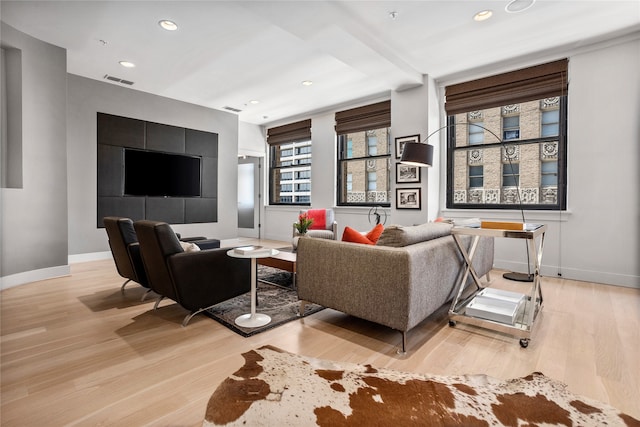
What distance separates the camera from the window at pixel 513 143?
13.2ft

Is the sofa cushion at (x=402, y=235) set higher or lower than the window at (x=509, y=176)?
lower

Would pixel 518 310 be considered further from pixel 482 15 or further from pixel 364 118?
pixel 364 118

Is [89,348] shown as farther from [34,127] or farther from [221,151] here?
[221,151]

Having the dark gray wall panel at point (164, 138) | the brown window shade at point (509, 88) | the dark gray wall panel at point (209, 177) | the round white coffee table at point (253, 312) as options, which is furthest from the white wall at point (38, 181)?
the brown window shade at point (509, 88)

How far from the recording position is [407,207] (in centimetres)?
495

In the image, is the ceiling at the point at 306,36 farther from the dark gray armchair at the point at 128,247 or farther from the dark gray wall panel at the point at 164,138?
the dark gray armchair at the point at 128,247

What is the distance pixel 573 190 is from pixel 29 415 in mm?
5206

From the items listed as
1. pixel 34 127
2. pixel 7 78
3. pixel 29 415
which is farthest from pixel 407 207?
pixel 7 78

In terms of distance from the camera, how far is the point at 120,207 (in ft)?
17.1

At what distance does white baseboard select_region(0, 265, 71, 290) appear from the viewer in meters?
3.42

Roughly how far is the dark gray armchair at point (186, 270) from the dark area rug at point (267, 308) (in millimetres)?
177

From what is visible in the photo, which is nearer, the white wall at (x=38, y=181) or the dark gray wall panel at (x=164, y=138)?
the white wall at (x=38, y=181)

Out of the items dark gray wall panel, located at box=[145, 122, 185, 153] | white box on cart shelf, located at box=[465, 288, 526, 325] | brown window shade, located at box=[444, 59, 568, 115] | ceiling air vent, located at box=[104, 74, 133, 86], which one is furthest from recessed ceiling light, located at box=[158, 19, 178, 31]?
white box on cart shelf, located at box=[465, 288, 526, 325]

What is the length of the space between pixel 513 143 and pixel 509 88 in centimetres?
74
